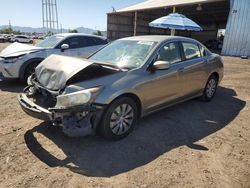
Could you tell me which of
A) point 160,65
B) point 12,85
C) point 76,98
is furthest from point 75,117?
point 12,85

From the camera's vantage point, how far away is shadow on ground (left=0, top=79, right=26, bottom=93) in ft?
21.6

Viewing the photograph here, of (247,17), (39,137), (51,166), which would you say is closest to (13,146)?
(39,137)

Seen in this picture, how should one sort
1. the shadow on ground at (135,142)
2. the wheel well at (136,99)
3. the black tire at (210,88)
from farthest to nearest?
the black tire at (210,88), the wheel well at (136,99), the shadow on ground at (135,142)

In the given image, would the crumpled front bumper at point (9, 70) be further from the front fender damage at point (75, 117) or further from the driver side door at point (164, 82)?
the driver side door at point (164, 82)

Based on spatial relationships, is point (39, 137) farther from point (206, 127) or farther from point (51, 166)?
point (206, 127)

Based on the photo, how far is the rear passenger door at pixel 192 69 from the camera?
480cm

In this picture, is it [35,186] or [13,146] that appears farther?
[13,146]

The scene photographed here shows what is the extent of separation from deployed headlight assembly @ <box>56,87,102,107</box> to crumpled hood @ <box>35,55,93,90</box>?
1.02 ft

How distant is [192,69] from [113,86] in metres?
2.25

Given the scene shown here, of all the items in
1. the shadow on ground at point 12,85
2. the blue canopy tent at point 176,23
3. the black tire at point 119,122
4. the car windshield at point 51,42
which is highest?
the blue canopy tent at point 176,23

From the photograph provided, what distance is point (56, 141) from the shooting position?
3650 mm

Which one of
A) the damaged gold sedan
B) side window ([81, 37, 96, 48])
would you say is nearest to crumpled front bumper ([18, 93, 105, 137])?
the damaged gold sedan

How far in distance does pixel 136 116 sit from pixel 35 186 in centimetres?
187

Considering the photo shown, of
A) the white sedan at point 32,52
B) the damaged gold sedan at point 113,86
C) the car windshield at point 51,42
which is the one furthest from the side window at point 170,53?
the car windshield at point 51,42
